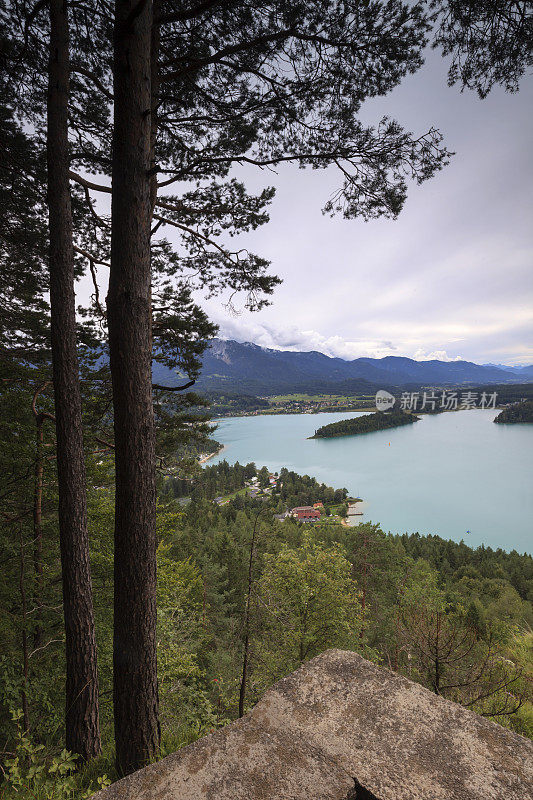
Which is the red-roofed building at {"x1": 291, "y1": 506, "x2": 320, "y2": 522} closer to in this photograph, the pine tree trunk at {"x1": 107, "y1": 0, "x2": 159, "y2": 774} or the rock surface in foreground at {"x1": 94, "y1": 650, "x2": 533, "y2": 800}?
the pine tree trunk at {"x1": 107, "y1": 0, "x2": 159, "y2": 774}

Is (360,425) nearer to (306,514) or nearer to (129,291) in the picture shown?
(306,514)

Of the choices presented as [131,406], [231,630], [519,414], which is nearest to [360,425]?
[519,414]

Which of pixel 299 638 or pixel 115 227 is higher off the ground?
pixel 115 227

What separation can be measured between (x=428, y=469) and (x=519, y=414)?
7464 cm

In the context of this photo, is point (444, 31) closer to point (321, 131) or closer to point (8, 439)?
point (321, 131)

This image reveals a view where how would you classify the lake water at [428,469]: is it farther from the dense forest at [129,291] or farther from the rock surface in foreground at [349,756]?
→ the rock surface in foreground at [349,756]

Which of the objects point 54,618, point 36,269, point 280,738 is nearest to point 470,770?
point 280,738

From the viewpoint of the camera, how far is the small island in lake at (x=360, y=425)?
4341 inches

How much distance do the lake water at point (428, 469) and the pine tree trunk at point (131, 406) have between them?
Result: 23.6m

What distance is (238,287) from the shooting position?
14.9 ft

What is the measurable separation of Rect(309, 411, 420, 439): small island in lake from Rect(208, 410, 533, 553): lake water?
9.22 feet

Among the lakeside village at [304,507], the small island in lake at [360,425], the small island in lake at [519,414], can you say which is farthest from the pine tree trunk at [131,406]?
the small island in lake at [519,414]

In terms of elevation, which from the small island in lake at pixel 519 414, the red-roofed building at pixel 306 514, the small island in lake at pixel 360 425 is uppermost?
the small island in lake at pixel 519 414

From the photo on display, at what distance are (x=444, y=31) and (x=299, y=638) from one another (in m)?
12.0
